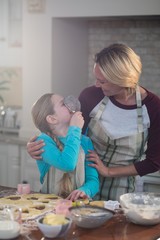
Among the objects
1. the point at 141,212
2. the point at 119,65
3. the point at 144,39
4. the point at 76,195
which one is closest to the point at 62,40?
the point at 144,39

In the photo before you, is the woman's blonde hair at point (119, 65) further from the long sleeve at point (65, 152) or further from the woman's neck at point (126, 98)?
the long sleeve at point (65, 152)

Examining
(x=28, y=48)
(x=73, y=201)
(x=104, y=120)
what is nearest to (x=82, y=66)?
(x=28, y=48)

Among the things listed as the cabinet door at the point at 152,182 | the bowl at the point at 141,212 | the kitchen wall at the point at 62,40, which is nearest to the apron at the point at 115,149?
the bowl at the point at 141,212

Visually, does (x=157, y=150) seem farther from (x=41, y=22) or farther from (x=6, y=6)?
(x=6, y=6)

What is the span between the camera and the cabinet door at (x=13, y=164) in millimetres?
4758

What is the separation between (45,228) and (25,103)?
296cm

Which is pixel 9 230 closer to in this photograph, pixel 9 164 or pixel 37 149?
pixel 37 149

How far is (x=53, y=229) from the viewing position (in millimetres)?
1889

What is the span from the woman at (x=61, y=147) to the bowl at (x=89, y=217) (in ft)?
1.12

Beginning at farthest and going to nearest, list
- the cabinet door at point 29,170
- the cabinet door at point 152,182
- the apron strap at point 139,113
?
the cabinet door at point 29,170
the cabinet door at point 152,182
the apron strap at point 139,113

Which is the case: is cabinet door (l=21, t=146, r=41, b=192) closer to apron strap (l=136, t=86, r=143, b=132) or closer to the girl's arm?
apron strap (l=136, t=86, r=143, b=132)

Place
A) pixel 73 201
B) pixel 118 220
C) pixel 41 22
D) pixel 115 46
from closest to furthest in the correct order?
pixel 118 220, pixel 73 201, pixel 115 46, pixel 41 22

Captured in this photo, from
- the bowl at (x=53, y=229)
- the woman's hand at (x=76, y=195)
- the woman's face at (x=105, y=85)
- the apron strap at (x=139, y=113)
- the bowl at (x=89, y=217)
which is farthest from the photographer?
the apron strap at (x=139, y=113)

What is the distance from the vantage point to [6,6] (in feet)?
16.2
